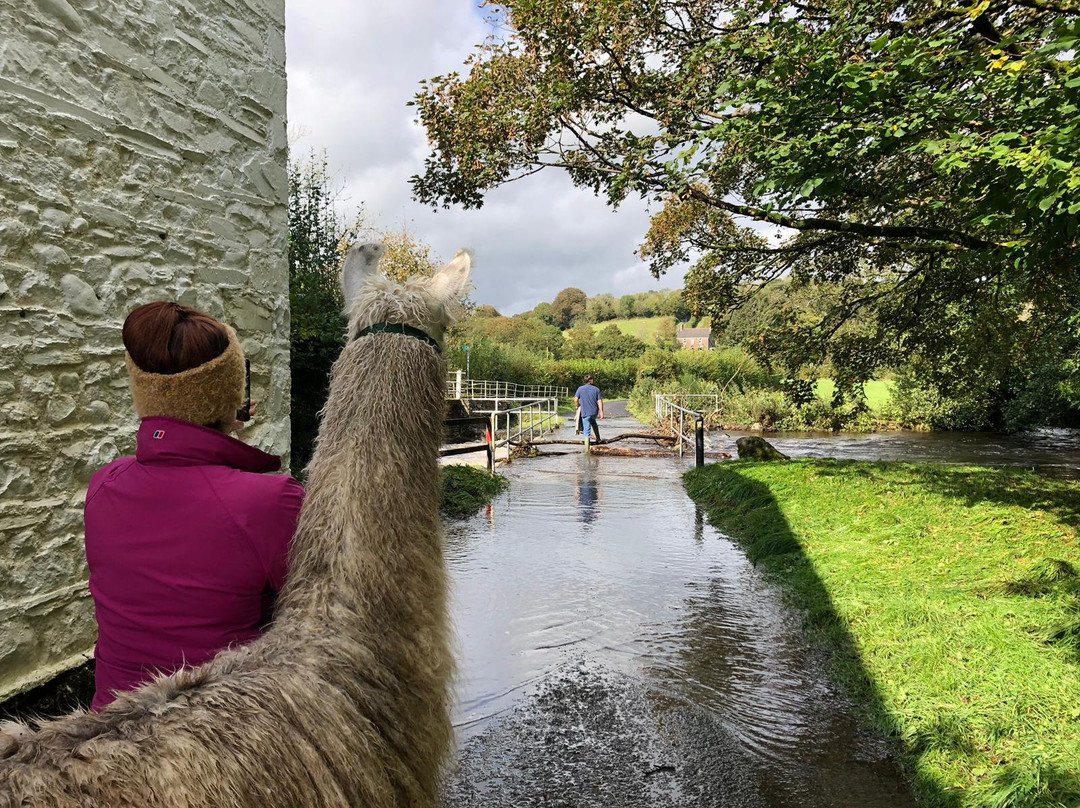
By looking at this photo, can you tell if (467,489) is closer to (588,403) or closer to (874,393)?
(588,403)

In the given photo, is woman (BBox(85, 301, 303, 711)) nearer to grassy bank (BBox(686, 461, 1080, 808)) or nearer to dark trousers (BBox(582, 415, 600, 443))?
grassy bank (BBox(686, 461, 1080, 808))

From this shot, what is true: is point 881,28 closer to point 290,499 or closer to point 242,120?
point 242,120

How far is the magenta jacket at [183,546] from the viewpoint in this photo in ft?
4.73

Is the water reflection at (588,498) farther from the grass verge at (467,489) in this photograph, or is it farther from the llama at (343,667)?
the llama at (343,667)

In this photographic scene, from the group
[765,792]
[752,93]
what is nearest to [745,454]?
[752,93]

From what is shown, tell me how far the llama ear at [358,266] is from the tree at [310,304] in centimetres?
695

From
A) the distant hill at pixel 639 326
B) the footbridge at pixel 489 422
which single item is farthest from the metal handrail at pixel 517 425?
the distant hill at pixel 639 326

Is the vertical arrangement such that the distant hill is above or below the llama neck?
above

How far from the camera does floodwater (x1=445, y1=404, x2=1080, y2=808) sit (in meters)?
3.70

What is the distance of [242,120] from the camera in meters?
4.78

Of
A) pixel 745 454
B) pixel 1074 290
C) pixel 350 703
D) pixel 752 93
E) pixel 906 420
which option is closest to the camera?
pixel 350 703

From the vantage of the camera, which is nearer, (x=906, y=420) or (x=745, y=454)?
(x=745, y=454)

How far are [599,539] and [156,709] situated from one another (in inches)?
326

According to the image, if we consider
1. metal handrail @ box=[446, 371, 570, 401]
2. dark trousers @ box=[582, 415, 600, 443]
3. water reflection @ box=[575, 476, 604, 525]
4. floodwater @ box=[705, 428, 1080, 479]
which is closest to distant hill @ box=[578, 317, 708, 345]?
metal handrail @ box=[446, 371, 570, 401]
